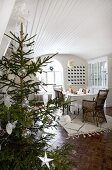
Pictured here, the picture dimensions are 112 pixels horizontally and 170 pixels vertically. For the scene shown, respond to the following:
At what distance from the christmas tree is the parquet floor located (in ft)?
3.96

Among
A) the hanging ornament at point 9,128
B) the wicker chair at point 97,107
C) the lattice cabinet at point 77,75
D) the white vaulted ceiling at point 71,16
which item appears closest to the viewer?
the hanging ornament at point 9,128

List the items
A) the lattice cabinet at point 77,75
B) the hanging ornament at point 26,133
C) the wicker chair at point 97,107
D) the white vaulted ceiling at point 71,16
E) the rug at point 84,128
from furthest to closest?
the lattice cabinet at point 77,75 → the wicker chair at point 97,107 → the rug at point 84,128 → the white vaulted ceiling at point 71,16 → the hanging ornament at point 26,133

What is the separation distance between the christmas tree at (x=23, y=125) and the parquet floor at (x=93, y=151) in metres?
1.21

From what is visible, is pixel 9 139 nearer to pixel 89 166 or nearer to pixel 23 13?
pixel 23 13

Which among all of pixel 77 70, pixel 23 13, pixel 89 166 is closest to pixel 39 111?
pixel 23 13

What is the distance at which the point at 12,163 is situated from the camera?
1.16 m

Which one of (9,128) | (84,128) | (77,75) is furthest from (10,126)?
(77,75)

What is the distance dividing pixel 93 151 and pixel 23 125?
2.75m

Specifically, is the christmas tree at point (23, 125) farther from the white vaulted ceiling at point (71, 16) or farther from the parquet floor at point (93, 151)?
the parquet floor at point (93, 151)

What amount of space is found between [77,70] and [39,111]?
28.6 ft

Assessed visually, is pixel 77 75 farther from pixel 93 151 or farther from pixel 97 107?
pixel 93 151

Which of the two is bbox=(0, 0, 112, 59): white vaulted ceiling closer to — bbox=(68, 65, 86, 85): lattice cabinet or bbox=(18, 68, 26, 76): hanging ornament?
bbox=(18, 68, 26, 76): hanging ornament

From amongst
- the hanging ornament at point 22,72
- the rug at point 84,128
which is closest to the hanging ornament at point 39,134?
the hanging ornament at point 22,72

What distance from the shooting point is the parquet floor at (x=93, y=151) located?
291 centimetres
